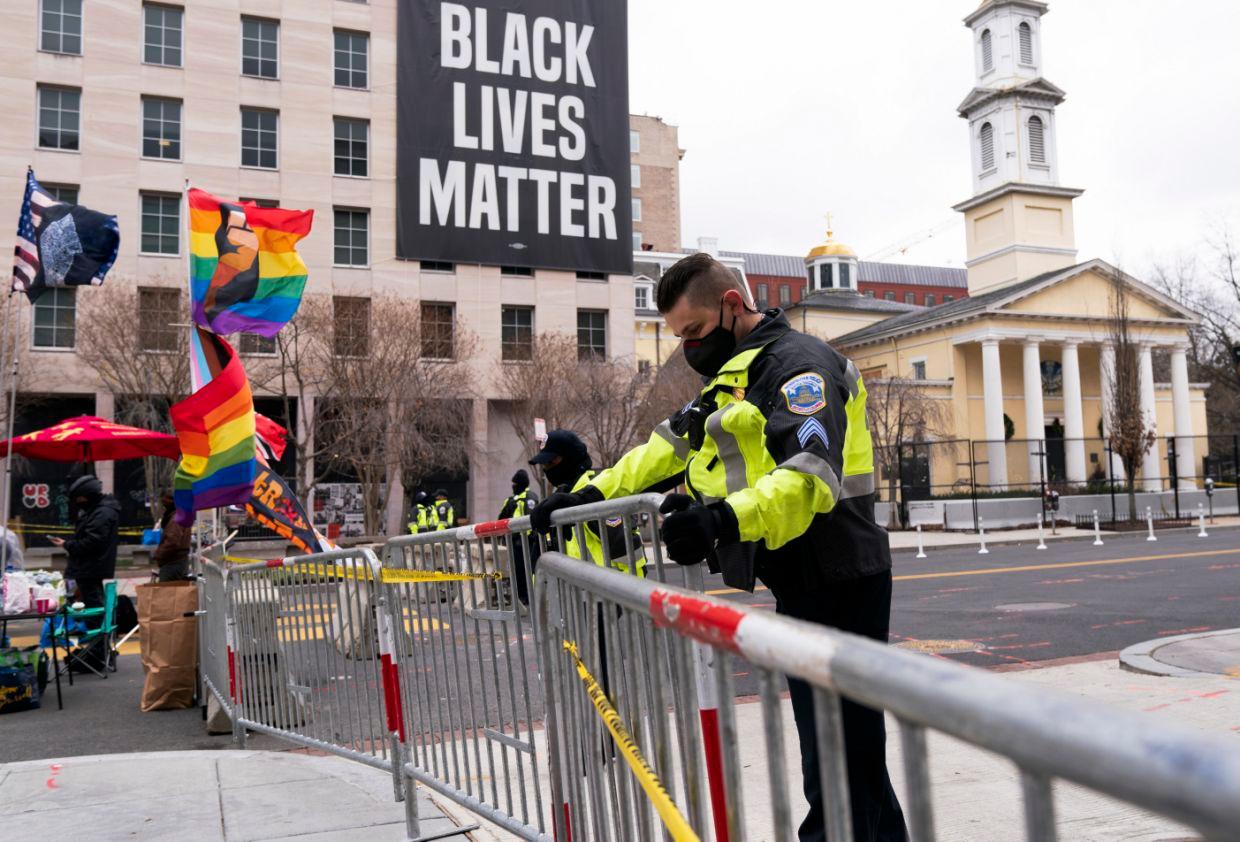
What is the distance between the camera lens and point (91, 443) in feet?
38.8

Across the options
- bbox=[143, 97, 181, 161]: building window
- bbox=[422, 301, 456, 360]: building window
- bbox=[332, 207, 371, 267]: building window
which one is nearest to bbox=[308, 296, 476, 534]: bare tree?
bbox=[422, 301, 456, 360]: building window

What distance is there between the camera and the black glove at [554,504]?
3469 millimetres

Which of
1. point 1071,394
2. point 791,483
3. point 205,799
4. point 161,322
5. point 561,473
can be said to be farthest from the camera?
point 1071,394

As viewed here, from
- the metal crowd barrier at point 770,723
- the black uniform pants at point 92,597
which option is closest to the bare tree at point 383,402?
the black uniform pants at point 92,597

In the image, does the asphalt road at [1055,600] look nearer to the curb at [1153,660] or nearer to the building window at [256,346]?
the curb at [1153,660]

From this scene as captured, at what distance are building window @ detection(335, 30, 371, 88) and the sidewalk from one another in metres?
31.7

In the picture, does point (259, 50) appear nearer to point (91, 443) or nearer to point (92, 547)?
point (91, 443)

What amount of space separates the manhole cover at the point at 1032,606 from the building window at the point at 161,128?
29.2 metres

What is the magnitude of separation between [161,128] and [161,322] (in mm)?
8178

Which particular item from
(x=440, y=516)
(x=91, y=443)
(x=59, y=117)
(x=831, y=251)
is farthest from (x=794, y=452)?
(x=831, y=251)

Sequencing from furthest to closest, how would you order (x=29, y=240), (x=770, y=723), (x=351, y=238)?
(x=351, y=238)
(x=29, y=240)
(x=770, y=723)

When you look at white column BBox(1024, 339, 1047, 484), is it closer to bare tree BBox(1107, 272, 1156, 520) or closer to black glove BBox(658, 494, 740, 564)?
bare tree BBox(1107, 272, 1156, 520)

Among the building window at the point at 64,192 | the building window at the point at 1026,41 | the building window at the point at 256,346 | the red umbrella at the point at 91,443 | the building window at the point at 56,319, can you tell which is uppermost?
the building window at the point at 1026,41

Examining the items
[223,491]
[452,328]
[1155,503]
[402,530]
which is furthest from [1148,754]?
[1155,503]
